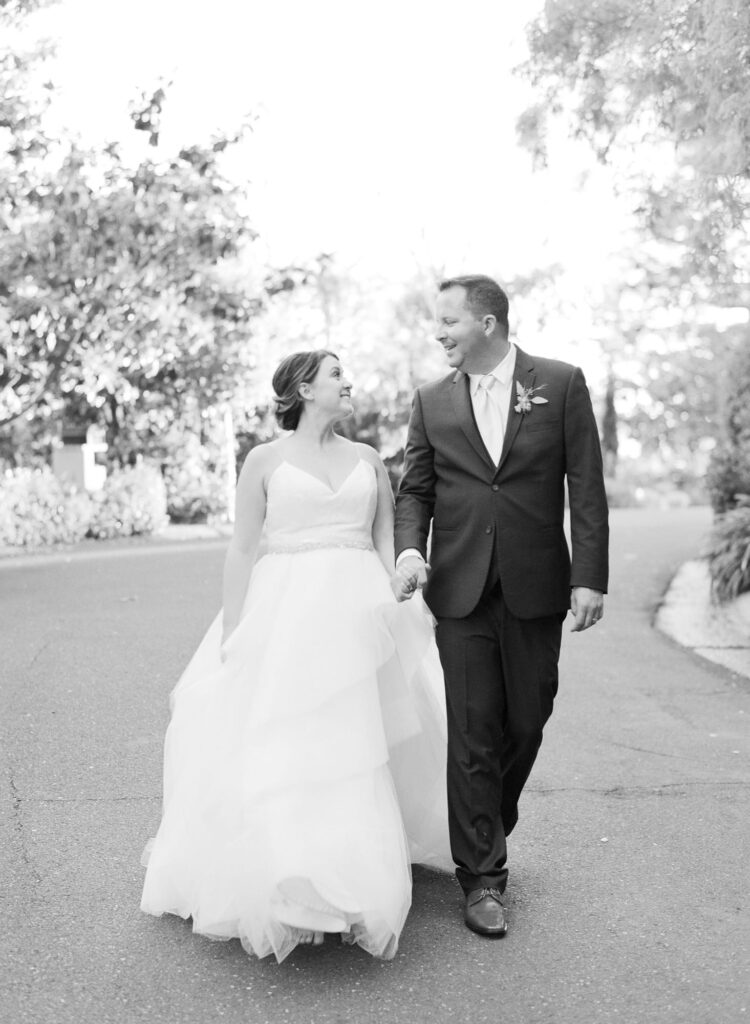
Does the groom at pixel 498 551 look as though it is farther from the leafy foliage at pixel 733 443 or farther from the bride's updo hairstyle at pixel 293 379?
the leafy foliage at pixel 733 443

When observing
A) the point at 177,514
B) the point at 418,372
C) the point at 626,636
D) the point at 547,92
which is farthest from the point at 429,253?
the point at 626,636

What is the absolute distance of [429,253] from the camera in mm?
43406

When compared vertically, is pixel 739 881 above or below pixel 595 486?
below

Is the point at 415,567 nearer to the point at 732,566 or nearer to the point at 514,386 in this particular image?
the point at 514,386

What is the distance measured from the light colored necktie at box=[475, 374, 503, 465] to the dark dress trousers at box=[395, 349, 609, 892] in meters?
0.06

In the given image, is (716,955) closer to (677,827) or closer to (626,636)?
(677,827)

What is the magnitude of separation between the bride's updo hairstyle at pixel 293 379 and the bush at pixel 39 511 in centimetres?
1471

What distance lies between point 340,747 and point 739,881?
1.69 metres

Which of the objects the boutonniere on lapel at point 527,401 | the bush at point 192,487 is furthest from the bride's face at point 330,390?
the bush at point 192,487

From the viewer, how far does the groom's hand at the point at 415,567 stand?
4.48 m

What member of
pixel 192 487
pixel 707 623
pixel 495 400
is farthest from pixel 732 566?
pixel 192 487

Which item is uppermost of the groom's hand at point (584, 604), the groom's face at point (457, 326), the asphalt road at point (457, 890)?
the groom's face at point (457, 326)

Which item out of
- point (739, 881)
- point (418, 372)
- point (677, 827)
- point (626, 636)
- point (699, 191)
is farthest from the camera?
point (418, 372)

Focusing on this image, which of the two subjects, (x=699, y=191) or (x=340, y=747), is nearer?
(x=340, y=747)
